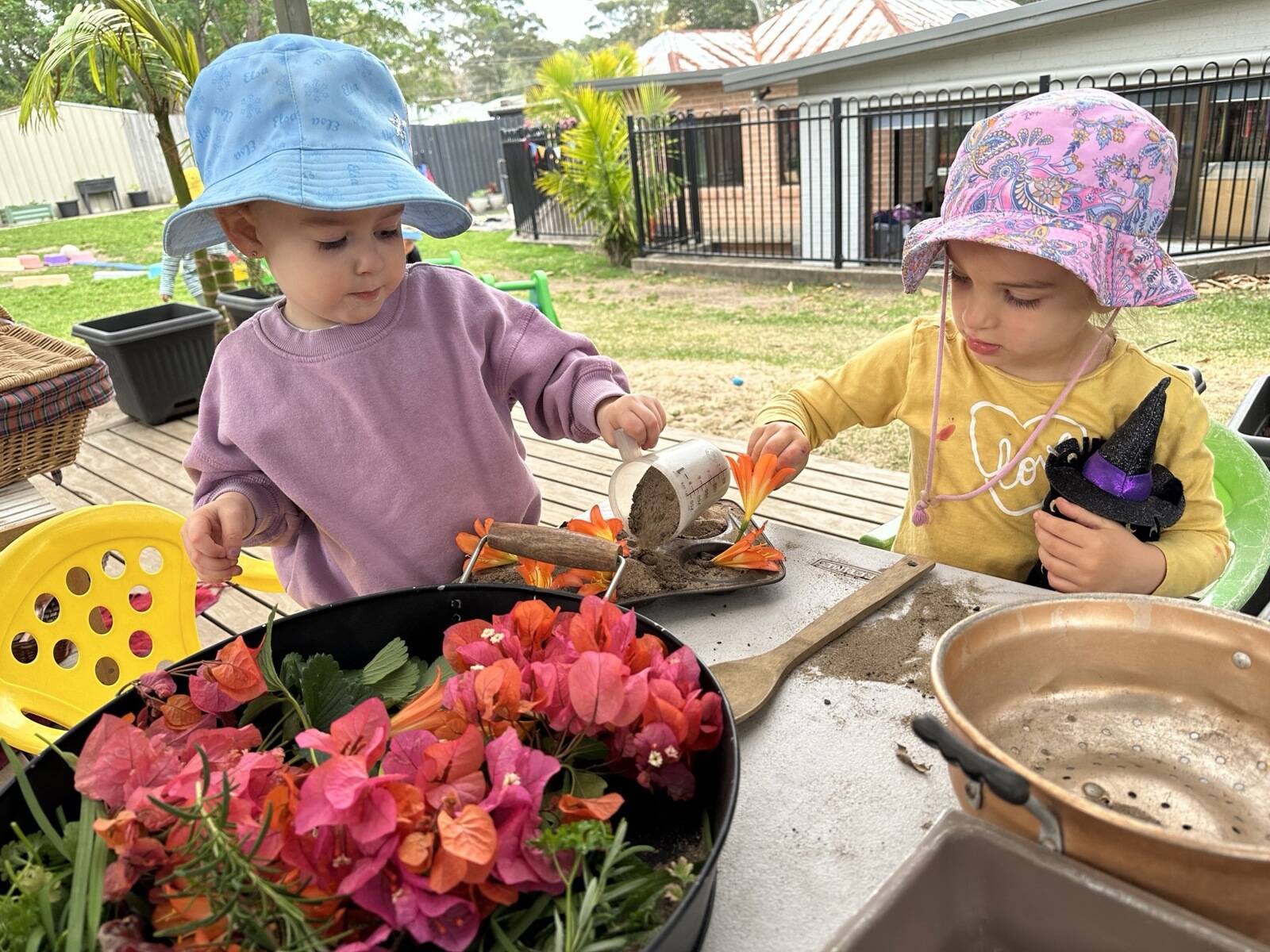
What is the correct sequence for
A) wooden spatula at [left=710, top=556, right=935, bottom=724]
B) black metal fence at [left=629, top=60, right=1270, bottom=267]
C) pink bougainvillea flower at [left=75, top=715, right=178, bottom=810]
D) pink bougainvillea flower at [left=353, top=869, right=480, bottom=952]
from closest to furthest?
1. pink bougainvillea flower at [left=353, top=869, right=480, bottom=952]
2. pink bougainvillea flower at [left=75, top=715, right=178, bottom=810]
3. wooden spatula at [left=710, top=556, right=935, bottom=724]
4. black metal fence at [left=629, top=60, right=1270, bottom=267]

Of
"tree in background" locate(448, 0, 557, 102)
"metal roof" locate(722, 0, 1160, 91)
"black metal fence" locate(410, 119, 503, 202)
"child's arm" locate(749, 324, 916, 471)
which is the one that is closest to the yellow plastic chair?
"child's arm" locate(749, 324, 916, 471)

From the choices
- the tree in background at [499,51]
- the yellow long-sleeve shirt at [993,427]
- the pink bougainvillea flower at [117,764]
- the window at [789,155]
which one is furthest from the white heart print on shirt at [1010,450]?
the tree in background at [499,51]

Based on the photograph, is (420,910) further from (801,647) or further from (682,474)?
(682,474)

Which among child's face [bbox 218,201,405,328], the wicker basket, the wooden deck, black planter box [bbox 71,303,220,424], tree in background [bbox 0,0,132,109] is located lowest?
the wooden deck

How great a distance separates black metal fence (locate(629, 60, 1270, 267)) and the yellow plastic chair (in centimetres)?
759

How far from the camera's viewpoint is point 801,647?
3.55 feet

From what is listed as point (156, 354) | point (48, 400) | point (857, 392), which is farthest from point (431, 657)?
point (156, 354)

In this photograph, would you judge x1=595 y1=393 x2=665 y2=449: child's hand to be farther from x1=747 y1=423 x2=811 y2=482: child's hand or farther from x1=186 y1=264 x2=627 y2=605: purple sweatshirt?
x1=747 y1=423 x2=811 y2=482: child's hand

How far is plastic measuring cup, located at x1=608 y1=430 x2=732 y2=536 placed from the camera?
1220mm

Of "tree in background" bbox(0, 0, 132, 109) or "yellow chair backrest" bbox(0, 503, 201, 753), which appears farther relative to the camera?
"tree in background" bbox(0, 0, 132, 109)

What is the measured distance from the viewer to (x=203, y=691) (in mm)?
829

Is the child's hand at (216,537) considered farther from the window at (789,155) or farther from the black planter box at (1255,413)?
the window at (789,155)

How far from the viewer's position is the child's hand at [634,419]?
1331mm

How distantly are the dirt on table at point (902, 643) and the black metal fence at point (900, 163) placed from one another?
23.7 feet
